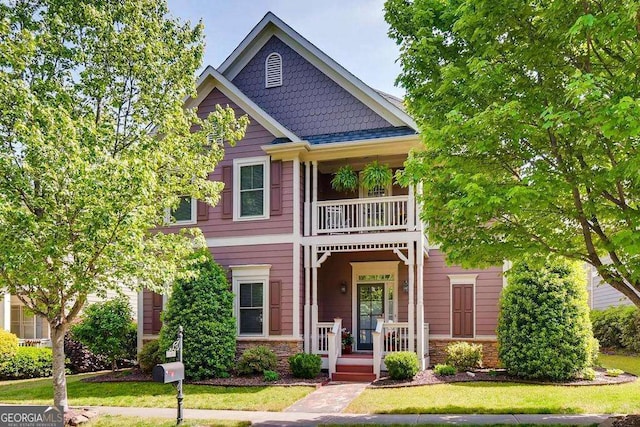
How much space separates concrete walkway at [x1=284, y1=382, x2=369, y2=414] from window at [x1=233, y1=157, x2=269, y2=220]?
4.93 m

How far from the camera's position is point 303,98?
16.2 meters

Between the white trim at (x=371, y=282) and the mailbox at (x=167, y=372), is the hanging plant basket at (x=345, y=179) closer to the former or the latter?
the white trim at (x=371, y=282)

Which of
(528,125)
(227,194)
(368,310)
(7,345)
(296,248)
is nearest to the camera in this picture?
(528,125)

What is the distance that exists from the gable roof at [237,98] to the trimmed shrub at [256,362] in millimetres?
5470

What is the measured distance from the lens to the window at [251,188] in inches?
594

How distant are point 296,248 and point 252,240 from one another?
1.29m

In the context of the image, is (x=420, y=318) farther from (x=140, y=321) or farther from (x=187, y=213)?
(x=140, y=321)

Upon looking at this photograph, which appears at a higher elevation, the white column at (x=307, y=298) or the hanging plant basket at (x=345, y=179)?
the hanging plant basket at (x=345, y=179)

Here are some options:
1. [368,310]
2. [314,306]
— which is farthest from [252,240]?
[368,310]

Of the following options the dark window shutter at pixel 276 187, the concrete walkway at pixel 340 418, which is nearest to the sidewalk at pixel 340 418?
the concrete walkway at pixel 340 418

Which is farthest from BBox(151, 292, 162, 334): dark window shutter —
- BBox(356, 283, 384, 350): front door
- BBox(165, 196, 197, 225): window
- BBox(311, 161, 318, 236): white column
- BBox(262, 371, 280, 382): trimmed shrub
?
BBox(356, 283, 384, 350): front door

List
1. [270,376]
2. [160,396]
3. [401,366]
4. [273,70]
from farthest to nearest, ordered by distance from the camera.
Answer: [273,70] → [270,376] → [401,366] → [160,396]

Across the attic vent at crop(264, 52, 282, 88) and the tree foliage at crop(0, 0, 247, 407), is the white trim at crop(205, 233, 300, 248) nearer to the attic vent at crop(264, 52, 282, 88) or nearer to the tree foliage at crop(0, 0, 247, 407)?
the tree foliage at crop(0, 0, 247, 407)

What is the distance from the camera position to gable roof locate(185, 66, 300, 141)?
14805mm
